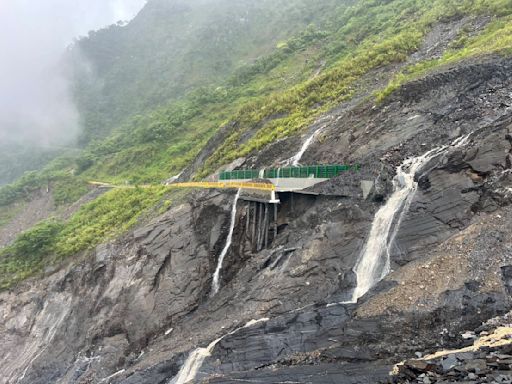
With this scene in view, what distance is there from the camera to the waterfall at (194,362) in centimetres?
1984

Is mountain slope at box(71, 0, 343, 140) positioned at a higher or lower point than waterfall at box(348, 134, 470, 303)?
higher

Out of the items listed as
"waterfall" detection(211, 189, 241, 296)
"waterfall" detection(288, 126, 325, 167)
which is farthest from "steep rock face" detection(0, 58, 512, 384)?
"waterfall" detection(288, 126, 325, 167)

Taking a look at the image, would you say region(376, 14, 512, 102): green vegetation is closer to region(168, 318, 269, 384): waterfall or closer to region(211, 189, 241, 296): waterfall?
region(211, 189, 241, 296): waterfall

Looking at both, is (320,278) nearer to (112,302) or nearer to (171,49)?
(112,302)

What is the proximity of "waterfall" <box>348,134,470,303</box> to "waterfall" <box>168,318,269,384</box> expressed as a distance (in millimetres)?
4789

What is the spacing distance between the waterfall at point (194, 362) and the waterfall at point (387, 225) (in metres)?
4.79

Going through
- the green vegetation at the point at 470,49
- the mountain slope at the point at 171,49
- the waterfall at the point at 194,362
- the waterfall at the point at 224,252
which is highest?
the mountain slope at the point at 171,49

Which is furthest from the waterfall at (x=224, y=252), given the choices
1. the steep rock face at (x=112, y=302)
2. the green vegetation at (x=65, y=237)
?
the green vegetation at (x=65, y=237)

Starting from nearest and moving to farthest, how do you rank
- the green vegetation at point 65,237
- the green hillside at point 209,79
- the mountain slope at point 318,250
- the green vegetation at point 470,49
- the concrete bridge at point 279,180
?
the mountain slope at point 318,250
the concrete bridge at point 279,180
the green vegetation at point 470,49
the green vegetation at point 65,237
the green hillside at point 209,79

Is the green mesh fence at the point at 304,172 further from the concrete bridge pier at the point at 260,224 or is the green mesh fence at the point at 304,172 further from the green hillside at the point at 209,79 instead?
the green hillside at the point at 209,79

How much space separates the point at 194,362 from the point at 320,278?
6826 millimetres

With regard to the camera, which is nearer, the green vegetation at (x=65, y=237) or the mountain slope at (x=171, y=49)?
the green vegetation at (x=65, y=237)

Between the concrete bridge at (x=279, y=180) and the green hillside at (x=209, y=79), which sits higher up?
the green hillside at (x=209, y=79)

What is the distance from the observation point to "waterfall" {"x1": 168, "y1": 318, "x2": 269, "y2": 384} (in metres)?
19.8
